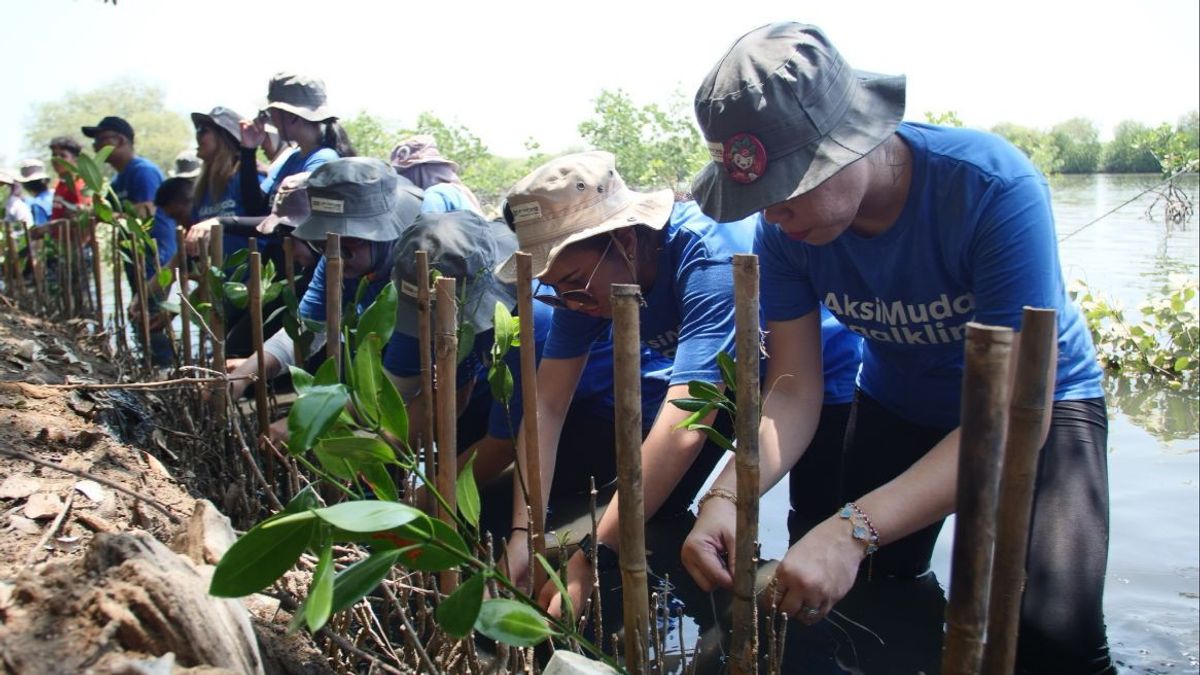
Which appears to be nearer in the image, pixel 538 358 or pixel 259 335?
pixel 259 335

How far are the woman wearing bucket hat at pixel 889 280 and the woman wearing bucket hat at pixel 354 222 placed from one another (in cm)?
152

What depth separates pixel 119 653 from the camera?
3.65 ft

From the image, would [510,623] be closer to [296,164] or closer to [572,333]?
[572,333]

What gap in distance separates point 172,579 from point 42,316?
5602 millimetres

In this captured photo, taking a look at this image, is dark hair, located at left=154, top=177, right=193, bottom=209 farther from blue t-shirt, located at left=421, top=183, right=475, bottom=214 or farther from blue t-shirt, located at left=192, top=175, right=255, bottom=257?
blue t-shirt, located at left=421, top=183, right=475, bottom=214

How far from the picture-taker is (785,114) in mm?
1691

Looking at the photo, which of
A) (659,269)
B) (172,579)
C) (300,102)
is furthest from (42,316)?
(172,579)

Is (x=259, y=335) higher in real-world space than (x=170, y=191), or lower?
lower

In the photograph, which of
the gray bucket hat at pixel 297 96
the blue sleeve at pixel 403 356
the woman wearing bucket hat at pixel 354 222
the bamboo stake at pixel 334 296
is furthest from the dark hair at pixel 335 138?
the bamboo stake at pixel 334 296

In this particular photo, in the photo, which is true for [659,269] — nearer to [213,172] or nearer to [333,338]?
[333,338]

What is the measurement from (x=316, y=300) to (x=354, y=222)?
13.1 inches

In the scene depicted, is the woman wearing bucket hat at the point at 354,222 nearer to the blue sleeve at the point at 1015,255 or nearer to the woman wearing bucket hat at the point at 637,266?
the woman wearing bucket hat at the point at 637,266

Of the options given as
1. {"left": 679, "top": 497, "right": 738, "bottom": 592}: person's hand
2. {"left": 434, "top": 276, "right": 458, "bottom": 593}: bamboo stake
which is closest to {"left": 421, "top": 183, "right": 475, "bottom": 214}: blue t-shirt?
{"left": 434, "top": 276, "right": 458, "bottom": 593}: bamboo stake

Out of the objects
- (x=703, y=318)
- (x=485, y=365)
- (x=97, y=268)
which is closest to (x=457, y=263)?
(x=485, y=365)
